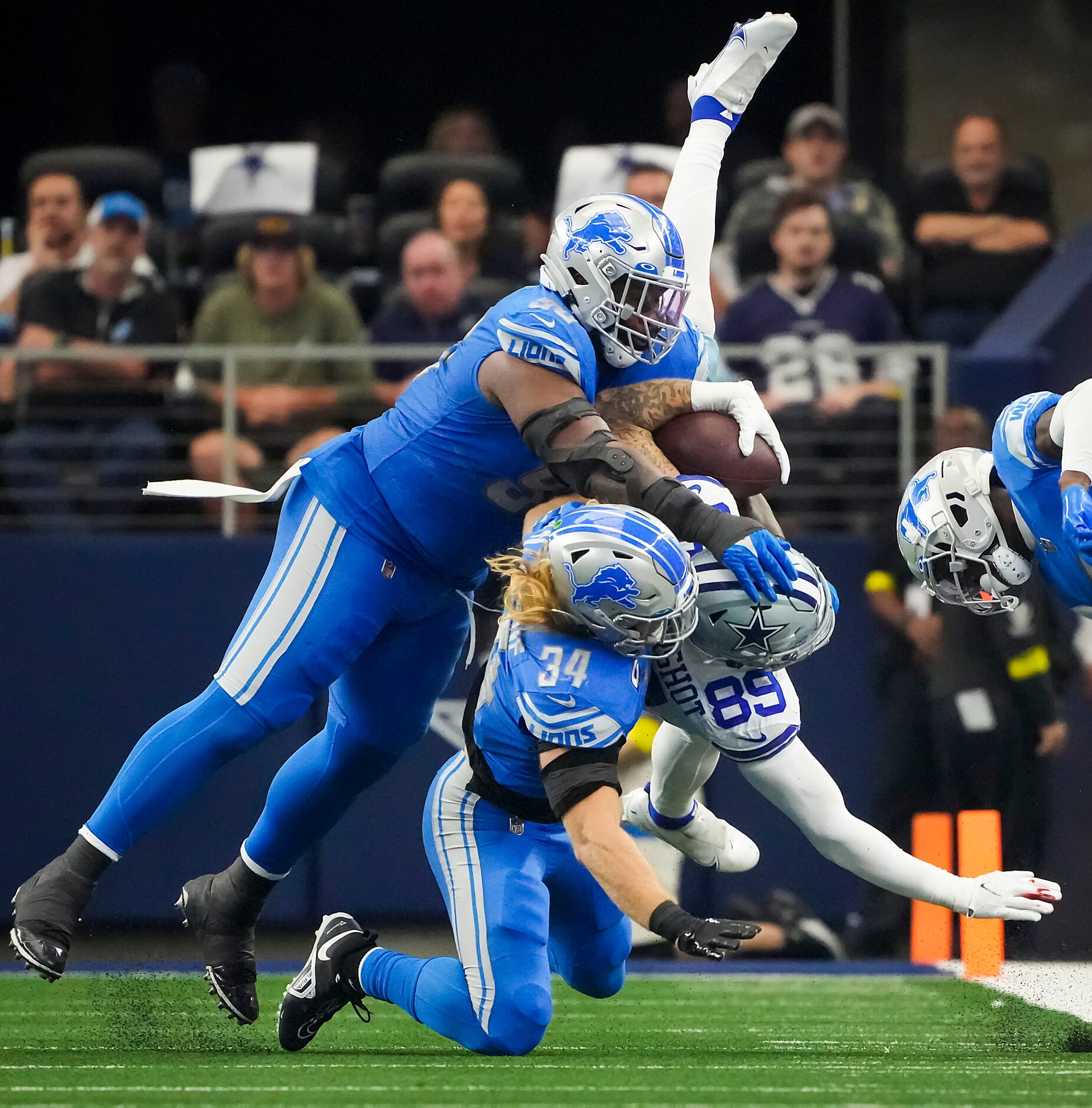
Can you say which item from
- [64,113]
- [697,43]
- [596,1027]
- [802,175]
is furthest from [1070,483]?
[64,113]

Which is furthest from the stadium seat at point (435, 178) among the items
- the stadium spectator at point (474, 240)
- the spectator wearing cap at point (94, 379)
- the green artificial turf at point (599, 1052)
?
the green artificial turf at point (599, 1052)

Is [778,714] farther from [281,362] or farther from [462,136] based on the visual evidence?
[462,136]

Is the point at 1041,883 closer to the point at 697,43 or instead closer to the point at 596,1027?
the point at 596,1027

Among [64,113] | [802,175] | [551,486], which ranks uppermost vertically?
[64,113]

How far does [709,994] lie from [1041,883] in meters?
2.25

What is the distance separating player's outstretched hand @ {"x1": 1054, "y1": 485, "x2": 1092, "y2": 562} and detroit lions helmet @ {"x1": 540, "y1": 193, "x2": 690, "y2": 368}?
0.96m

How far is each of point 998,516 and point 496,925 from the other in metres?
1.57

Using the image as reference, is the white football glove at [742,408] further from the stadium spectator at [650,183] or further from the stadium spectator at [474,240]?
the stadium spectator at [474,240]

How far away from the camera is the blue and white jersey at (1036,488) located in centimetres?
470

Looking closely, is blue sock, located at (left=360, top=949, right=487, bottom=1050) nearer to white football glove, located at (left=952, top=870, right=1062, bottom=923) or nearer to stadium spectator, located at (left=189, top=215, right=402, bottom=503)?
white football glove, located at (left=952, top=870, right=1062, bottom=923)

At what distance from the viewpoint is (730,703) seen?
4363mm

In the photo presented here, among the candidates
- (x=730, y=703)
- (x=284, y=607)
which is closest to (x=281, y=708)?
(x=284, y=607)

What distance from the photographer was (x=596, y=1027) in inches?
216

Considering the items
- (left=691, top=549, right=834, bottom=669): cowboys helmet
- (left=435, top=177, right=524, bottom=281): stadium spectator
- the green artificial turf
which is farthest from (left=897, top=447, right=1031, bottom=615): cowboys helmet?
(left=435, top=177, right=524, bottom=281): stadium spectator
